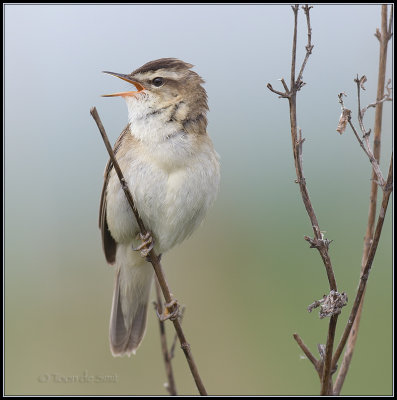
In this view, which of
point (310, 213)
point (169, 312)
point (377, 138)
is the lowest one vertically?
point (169, 312)

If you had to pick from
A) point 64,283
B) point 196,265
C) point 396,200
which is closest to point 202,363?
point 196,265

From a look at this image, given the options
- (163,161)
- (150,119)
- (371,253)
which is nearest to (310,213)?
(371,253)

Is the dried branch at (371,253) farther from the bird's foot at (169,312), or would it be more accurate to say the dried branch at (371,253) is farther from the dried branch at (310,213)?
the bird's foot at (169,312)

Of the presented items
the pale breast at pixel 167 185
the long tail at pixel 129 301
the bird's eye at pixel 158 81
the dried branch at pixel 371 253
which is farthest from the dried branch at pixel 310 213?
the long tail at pixel 129 301

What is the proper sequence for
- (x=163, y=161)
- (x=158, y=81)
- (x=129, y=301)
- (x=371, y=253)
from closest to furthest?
(x=371, y=253) < (x=163, y=161) < (x=158, y=81) < (x=129, y=301)

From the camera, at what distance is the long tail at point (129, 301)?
3.52m

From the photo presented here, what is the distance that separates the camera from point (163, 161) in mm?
2877

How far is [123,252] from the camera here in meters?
3.55

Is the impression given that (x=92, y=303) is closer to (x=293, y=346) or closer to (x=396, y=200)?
(x=293, y=346)

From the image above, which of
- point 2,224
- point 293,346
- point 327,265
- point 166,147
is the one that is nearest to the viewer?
point 327,265

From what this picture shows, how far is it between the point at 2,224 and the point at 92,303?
117cm

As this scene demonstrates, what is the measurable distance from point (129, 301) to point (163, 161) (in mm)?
1233

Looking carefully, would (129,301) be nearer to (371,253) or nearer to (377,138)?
(377,138)

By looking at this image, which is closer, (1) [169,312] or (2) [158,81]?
(1) [169,312]
